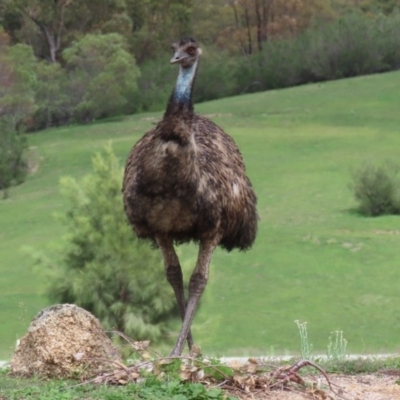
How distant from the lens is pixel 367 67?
2034 inches

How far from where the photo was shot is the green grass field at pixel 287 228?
61.1 ft

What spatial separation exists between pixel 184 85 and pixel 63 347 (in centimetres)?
169

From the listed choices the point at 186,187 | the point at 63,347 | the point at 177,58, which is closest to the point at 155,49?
the point at 177,58

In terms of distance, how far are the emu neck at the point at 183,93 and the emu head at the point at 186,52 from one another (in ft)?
0.13

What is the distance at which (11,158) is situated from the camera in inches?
1439

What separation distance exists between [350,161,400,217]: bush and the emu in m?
19.3

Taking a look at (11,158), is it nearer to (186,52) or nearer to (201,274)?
(201,274)

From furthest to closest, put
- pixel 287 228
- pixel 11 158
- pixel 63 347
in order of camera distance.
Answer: pixel 11 158
pixel 287 228
pixel 63 347

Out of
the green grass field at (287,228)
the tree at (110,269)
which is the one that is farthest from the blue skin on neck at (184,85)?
the green grass field at (287,228)

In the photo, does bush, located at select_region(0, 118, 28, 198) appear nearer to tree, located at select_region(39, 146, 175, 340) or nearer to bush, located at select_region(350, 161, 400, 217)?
bush, located at select_region(350, 161, 400, 217)

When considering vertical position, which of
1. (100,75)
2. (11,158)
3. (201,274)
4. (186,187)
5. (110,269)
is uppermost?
(186,187)

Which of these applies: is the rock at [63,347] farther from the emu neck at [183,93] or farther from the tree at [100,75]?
the tree at [100,75]

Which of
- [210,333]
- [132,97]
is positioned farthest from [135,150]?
[132,97]

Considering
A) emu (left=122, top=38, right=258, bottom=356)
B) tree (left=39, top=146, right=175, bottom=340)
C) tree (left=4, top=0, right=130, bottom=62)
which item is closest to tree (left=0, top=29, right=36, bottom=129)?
tree (left=4, top=0, right=130, bottom=62)
